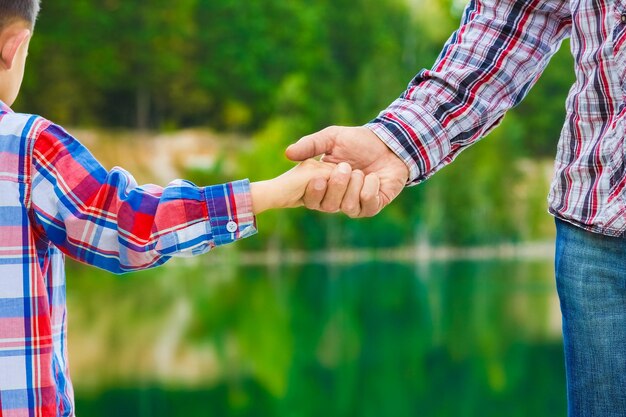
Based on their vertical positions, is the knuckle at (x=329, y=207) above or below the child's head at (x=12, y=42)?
below

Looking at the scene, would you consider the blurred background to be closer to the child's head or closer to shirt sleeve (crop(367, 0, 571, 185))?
shirt sleeve (crop(367, 0, 571, 185))

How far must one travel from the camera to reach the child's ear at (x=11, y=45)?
94cm

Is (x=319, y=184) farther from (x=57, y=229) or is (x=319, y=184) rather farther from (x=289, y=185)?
(x=57, y=229)

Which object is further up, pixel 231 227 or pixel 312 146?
pixel 312 146

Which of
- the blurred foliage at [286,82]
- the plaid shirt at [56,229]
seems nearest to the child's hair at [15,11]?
the plaid shirt at [56,229]

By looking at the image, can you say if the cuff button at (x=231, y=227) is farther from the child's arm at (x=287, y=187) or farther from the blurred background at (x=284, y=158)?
the blurred background at (x=284, y=158)

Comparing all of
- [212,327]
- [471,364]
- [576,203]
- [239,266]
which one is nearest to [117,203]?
[576,203]

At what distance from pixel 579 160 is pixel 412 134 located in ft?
0.95

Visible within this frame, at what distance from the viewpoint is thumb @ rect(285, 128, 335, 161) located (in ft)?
3.67

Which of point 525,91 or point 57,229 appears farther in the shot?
point 525,91

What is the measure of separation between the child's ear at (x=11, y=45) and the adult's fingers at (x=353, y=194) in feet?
1.34

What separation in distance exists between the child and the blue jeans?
317 mm

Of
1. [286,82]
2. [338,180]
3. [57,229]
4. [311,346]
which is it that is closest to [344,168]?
[338,180]

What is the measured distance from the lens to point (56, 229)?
87 cm
